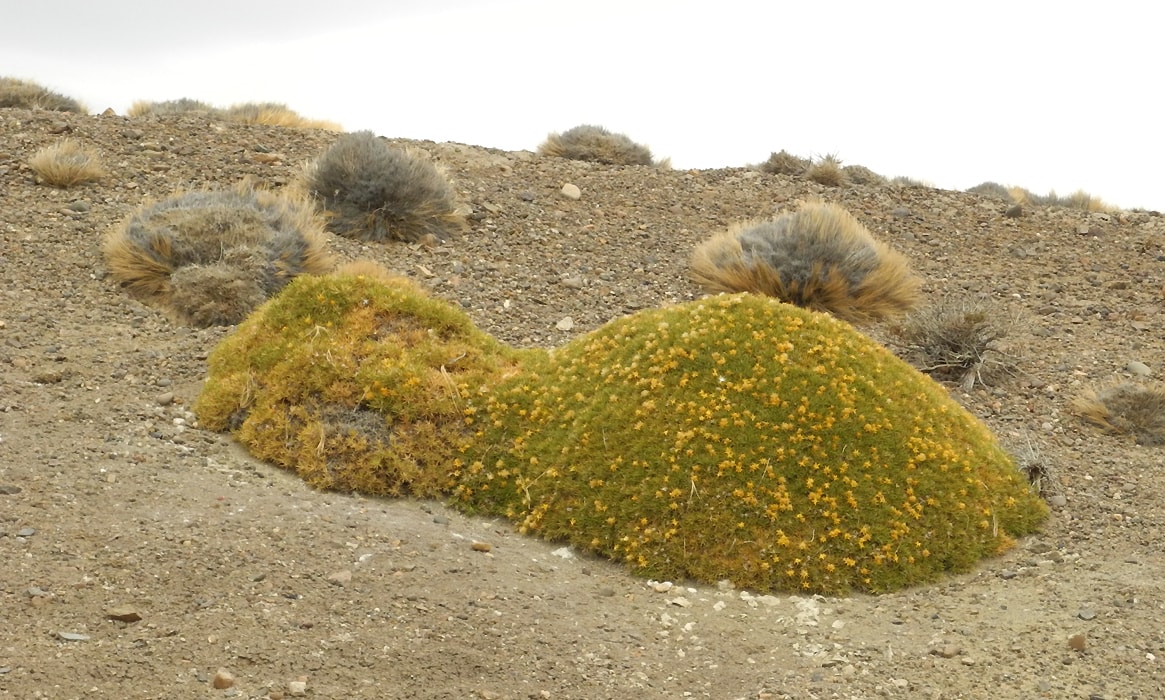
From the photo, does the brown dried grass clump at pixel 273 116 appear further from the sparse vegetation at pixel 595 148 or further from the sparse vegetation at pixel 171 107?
the sparse vegetation at pixel 595 148

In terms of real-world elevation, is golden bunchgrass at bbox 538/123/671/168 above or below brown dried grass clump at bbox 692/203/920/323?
above

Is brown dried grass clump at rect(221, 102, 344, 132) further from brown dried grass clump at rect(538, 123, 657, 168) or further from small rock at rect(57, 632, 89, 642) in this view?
small rock at rect(57, 632, 89, 642)

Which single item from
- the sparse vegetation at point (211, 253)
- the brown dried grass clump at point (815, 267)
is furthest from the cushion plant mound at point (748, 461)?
the brown dried grass clump at point (815, 267)

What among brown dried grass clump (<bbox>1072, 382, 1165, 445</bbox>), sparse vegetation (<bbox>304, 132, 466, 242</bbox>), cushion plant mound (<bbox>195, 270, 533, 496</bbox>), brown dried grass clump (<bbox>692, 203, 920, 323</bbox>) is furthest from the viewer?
sparse vegetation (<bbox>304, 132, 466, 242</bbox>)

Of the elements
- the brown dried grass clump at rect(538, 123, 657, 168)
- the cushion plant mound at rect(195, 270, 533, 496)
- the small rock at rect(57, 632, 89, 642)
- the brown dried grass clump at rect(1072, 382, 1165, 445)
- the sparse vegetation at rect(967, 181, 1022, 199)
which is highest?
the sparse vegetation at rect(967, 181, 1022, 199)

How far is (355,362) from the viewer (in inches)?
305

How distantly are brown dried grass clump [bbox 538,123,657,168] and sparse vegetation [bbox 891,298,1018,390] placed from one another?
25.3ft

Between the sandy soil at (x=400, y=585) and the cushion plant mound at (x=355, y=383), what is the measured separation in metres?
0.21

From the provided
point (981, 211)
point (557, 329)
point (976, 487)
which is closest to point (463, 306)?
point (557, 329)

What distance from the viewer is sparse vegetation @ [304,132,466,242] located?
12266 mm

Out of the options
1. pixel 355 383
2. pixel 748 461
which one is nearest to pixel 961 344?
pixel 748 461

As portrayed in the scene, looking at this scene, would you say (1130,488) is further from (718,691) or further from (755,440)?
(718,691)

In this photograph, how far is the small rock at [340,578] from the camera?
5805 millimetres

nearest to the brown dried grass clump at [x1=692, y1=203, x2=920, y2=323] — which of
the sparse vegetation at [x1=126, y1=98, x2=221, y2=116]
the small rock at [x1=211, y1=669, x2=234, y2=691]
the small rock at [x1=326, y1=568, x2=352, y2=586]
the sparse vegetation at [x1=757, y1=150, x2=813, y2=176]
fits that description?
the sparse vegetation at [x1=757, y1=150, x2=813, y2=176]
